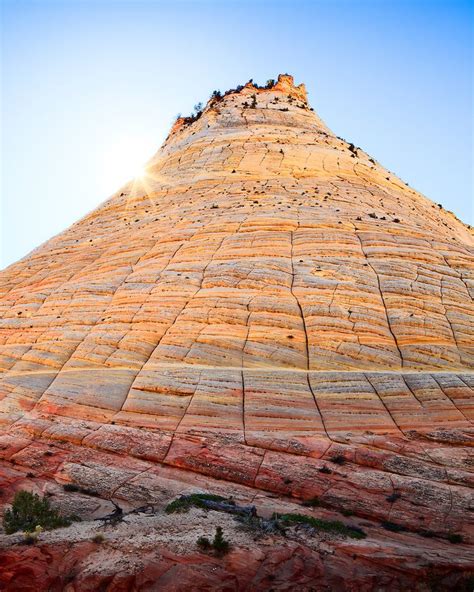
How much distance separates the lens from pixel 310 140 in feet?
144

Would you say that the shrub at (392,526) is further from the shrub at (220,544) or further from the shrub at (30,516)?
the shrub at (30,516)

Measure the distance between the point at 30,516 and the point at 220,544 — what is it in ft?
15.1

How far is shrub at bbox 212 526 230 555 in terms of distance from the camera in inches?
436

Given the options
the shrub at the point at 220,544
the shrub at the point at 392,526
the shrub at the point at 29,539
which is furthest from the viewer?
the shrub at the point at 392,526

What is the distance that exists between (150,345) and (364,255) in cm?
1124

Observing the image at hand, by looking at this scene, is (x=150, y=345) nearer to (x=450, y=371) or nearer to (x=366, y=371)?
(x=366, y=371)

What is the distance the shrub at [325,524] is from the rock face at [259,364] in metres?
0.57

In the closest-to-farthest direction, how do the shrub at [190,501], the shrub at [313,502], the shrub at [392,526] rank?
1. the shrub at [392,526]
2. the shrub at [190,501]
3. the shrub at [313,502]

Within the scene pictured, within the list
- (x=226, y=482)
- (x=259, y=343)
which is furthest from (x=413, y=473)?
(x=259, y=343)

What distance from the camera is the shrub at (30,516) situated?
39.8ft

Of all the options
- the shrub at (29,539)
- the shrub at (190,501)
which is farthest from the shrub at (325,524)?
the shrub at (29,539)

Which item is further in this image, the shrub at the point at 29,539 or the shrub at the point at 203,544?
the shrub at the point at 29,539

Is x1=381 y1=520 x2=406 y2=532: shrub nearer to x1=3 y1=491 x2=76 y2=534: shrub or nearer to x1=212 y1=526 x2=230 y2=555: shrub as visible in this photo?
x1=212 y1=526 x2=230 y2=555: shrub

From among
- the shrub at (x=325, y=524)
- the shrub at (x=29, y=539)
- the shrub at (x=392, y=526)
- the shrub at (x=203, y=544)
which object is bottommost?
the shrub at (x=29, y=539)
